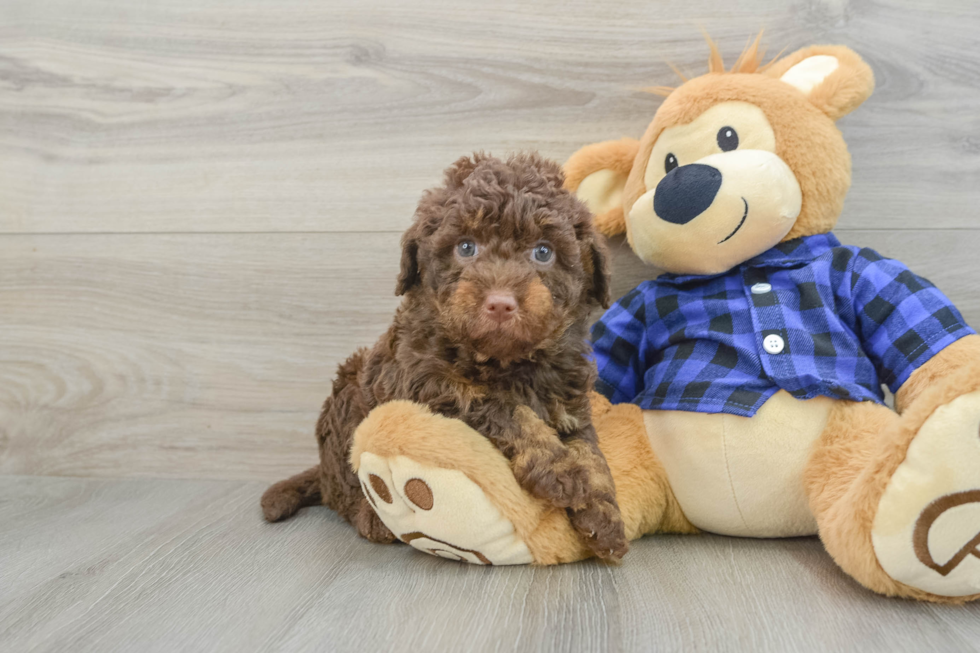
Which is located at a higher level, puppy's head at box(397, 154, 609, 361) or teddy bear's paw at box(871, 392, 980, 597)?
puppy's head at box(397, 154, 609, 361)

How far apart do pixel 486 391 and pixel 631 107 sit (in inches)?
26.4

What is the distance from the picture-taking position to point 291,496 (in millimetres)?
1118

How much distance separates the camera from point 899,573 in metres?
0.72

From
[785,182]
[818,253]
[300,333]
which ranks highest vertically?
[785,182]

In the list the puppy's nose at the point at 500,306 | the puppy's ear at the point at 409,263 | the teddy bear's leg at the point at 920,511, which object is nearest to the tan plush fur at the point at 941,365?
the teddy bear's leg at the point at 920,511

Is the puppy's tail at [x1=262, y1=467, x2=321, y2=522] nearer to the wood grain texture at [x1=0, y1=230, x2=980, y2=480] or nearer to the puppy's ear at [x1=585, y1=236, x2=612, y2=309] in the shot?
the wood grain texture at [x1=0, y1=230, x2=980, y2=480]

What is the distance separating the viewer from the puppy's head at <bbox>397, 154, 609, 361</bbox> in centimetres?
77

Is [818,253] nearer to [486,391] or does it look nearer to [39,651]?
[486,391]

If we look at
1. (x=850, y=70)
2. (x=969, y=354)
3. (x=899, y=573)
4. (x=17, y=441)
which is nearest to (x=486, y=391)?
(x=899, y=573)

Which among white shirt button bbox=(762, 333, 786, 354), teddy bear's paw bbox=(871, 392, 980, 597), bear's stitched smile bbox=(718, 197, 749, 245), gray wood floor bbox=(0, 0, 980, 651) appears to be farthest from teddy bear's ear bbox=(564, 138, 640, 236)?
teddy bear's paw bbox=(871, 392, 980, 597)

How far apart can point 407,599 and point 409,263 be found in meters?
0.42

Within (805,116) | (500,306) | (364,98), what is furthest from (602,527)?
(364,98)

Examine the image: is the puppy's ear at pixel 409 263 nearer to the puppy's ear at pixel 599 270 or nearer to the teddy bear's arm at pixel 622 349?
the puppy's ear at pixel 599 270

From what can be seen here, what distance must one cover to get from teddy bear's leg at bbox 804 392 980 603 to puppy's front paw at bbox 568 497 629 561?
0.83 feet
